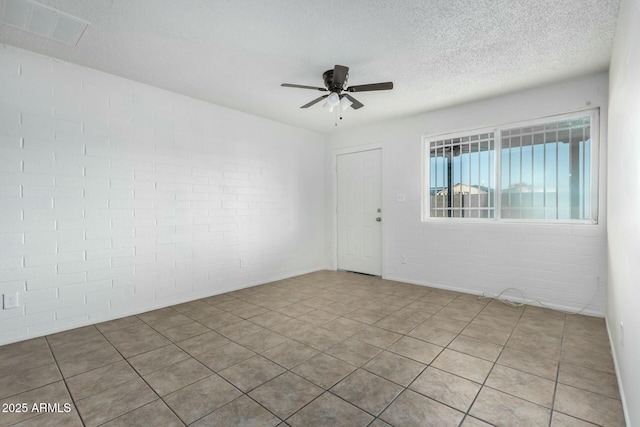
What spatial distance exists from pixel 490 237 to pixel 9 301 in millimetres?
5156

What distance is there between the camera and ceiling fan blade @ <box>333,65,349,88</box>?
8.67 feet

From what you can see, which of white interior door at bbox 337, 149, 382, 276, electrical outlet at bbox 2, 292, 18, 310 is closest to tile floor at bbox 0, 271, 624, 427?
electrical outlet at bbox 2, 292, 18, 310

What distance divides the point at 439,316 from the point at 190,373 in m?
2.49

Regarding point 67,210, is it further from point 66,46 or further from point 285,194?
point 285,194

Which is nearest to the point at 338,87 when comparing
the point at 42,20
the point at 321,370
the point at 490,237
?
the point at 42,20

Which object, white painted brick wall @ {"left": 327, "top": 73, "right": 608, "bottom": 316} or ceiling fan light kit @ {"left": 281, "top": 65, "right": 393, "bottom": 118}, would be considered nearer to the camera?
ceiling fan light kit @ {"left": 281, "top": 65, "right": 393, "bottom": 118}

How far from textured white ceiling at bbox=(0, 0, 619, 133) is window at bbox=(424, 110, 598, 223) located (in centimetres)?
61

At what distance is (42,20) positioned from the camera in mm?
2285

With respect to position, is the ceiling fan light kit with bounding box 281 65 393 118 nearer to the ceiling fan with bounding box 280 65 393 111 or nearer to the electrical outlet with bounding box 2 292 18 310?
the ceiling fan with bounding box 280 65 393 111

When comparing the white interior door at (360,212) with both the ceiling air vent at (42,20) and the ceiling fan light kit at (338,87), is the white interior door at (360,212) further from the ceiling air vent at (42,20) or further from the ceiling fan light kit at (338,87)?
the ceiling air vent at (42,20)

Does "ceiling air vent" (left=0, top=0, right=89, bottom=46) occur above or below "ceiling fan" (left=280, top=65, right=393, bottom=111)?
above

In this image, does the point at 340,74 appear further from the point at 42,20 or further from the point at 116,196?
the point at 116,196

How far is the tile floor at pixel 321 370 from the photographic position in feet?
5.66

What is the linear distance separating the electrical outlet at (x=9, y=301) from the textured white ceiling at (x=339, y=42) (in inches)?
86.6
